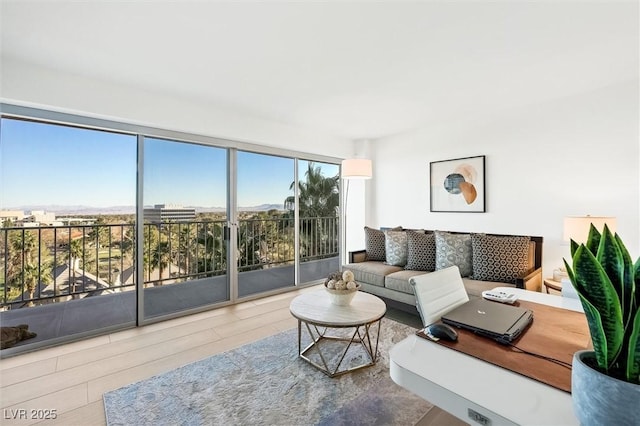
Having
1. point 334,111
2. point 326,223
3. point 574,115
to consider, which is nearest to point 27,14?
point 334,111

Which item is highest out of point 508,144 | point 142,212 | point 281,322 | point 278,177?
point 508,144

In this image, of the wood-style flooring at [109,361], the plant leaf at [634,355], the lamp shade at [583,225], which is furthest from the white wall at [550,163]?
the plant leaf at [634,355]

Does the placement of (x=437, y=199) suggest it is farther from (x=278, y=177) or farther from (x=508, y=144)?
(x=278, y=177)

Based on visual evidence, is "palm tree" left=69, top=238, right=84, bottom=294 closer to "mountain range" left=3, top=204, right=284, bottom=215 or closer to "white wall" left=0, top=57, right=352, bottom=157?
"mountain range" left=3, top=204, right=284, bottom=215

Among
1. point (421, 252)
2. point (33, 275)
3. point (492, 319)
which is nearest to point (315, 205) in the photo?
point (421, 252)

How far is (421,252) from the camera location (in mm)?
3666

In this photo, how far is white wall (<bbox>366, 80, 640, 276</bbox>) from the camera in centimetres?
293

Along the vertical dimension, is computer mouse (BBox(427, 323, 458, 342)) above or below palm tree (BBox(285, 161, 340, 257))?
below

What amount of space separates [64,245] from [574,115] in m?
5.79

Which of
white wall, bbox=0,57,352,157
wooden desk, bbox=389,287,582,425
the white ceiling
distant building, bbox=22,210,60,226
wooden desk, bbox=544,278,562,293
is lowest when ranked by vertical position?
wooden desk, bbox=544,278,562,293

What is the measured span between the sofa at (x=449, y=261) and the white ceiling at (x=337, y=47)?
163 cm

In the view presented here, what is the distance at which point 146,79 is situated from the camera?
9.29 ft

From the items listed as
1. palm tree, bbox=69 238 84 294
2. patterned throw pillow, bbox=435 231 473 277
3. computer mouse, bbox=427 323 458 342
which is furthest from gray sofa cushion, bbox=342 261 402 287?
palm tree, bbox=69 238 84 294

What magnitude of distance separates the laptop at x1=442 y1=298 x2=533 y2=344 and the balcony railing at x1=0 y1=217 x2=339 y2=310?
3.24 metres
